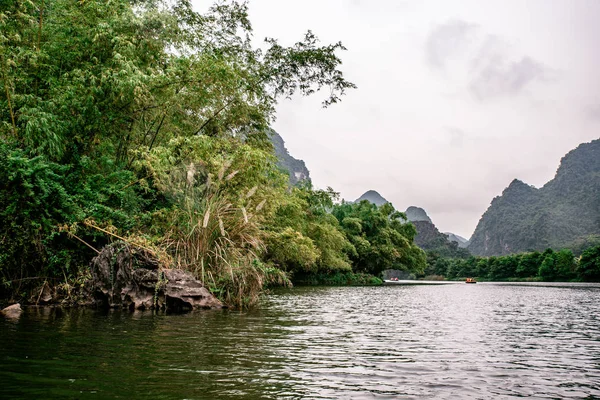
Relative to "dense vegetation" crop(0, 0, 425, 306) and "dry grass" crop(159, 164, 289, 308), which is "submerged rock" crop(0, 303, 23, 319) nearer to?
"dense vegetation" crop(0, 0, 425, 306)

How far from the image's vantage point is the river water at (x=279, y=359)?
17.3 ft

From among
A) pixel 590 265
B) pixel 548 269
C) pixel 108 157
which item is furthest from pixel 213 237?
Answer: pixel 548 269

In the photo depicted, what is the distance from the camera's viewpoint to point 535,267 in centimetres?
10306

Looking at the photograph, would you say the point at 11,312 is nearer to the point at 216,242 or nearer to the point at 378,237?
the point at 216,242

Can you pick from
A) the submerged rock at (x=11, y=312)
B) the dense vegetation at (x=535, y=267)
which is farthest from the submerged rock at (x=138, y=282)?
the dense vegetation at (x=535, y=267)

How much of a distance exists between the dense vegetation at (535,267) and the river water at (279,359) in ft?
274

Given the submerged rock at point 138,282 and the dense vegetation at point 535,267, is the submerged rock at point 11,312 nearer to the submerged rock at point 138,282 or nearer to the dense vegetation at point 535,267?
the submerged rock at point 138,282

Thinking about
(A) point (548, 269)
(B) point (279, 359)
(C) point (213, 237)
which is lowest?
(B) point (279, 359)

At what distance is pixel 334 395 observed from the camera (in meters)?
5.11

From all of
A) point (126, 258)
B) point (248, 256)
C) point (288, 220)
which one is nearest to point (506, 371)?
point (248, 256)

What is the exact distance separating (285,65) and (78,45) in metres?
11.1

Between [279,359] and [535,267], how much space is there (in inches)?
4351

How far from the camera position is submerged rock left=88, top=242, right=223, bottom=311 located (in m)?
14.4

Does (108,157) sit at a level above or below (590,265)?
above
